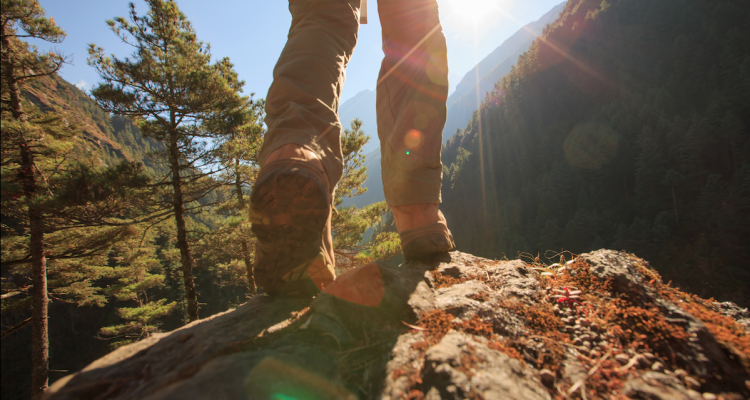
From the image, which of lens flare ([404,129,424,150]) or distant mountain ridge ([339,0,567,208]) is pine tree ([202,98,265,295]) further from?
distant mountain ridge ([339,0,567,208])

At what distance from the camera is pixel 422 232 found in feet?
4.82

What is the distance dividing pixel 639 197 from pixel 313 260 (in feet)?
145

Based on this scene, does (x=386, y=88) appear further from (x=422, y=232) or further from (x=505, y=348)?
(x=505, y=348)

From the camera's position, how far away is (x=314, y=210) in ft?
3.14

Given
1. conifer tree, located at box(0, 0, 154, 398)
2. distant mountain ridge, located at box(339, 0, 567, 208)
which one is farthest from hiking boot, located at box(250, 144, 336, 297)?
distant mountain ridge, located at box(339, 0, 567, 208)

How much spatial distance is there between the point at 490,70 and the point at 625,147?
9489 cm

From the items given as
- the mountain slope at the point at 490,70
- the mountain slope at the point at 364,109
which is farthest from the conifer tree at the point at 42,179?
the mountain slope at the point at 364,109

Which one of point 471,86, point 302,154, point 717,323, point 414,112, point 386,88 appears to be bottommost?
point 717,323

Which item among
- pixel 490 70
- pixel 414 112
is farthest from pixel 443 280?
pixel 490 70

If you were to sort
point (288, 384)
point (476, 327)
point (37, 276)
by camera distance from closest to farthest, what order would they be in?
point (288, 384)
point (476, 327)
point (37, 276)

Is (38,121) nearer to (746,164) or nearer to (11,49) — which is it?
(11,49)

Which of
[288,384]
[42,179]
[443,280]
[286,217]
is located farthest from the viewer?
[42,179]

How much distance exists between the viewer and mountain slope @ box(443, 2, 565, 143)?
4205 inches

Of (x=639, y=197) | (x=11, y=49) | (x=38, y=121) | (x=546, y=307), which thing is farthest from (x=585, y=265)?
(x=639, y=197)
